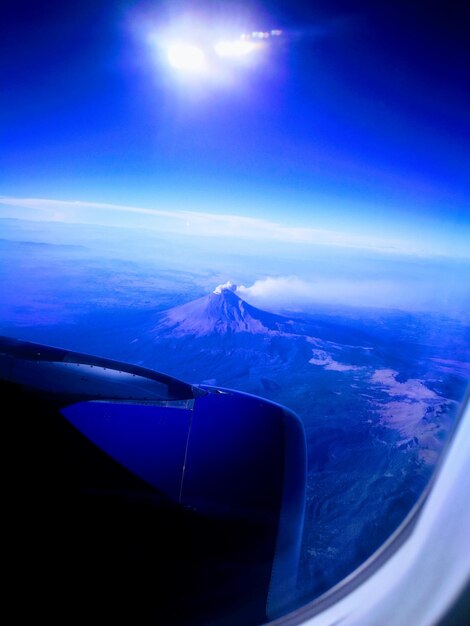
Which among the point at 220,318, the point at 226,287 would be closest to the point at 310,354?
the point at 220,318

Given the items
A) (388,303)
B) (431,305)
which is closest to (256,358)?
(388,303)

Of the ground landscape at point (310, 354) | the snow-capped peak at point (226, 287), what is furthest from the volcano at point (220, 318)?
the ground landscape at point (310, 354)

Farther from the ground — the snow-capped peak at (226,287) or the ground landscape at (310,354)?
the snow-capped peak at (226,287)

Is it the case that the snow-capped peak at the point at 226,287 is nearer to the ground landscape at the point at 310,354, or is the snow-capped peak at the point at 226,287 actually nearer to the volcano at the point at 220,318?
the volcano at the point at 220,318

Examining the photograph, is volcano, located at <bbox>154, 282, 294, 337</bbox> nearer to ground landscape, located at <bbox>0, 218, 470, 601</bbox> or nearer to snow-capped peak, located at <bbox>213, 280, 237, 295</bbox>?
snow-capped peak, located at <bbox>213, 280, 237, 295</bbox>

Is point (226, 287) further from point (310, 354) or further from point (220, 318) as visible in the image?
point (310, 354)

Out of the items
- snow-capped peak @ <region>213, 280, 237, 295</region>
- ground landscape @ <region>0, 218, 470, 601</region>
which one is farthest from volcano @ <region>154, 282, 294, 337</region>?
ground landscape @ <region>0, 218, 470, 601</region>

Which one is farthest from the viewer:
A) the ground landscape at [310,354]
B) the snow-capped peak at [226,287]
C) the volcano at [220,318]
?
the snow-capped peak at [226,287]
